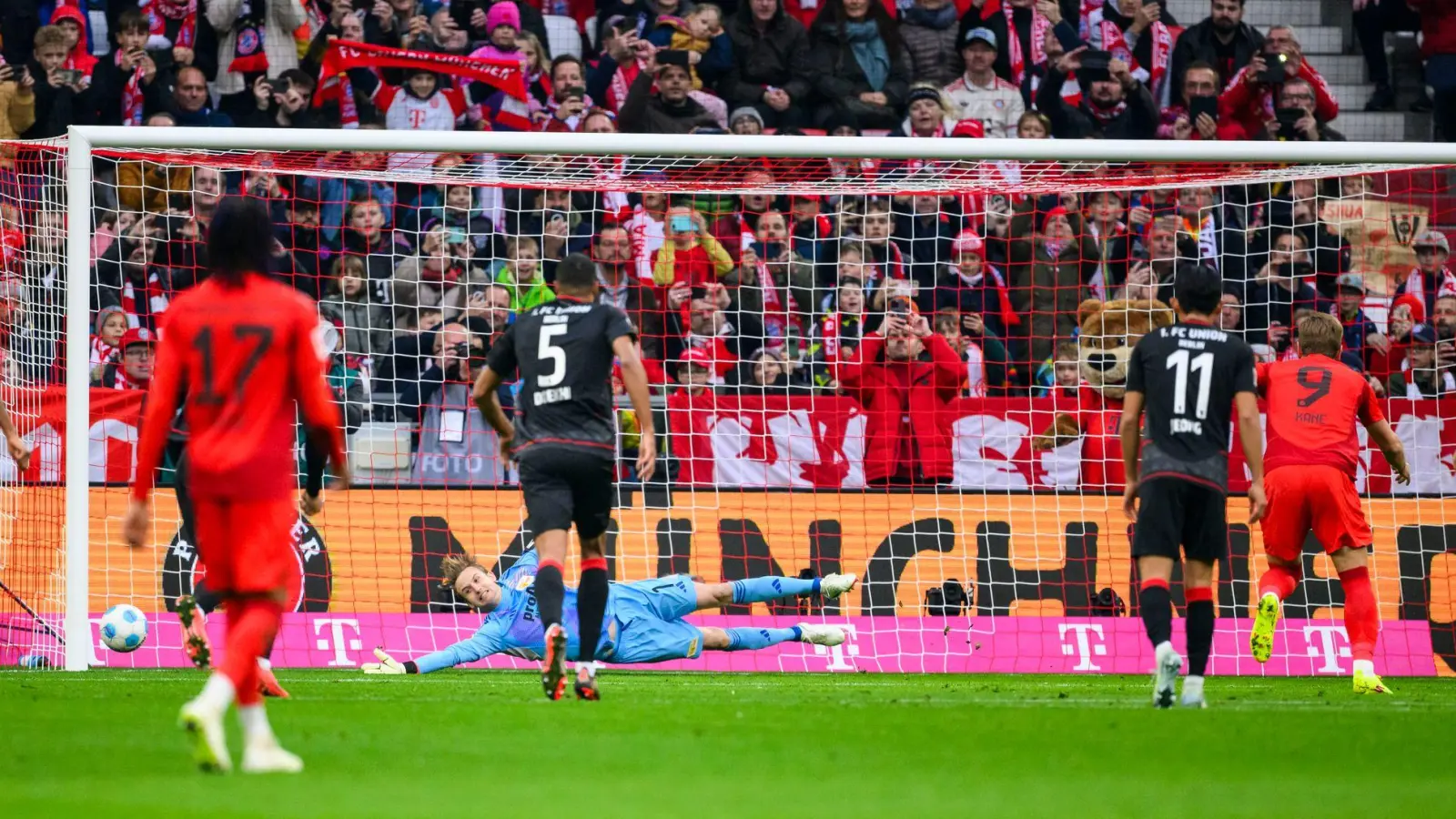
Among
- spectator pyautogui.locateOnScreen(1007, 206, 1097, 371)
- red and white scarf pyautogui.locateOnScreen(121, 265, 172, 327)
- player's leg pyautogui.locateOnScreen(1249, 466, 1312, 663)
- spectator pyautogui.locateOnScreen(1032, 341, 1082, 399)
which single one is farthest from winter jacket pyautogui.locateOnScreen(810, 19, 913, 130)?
player's leg pyautogui.locateOnScreen(1249, 466, 1312, 663)

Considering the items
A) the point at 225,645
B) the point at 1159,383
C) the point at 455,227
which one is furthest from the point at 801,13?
the point at 225,645

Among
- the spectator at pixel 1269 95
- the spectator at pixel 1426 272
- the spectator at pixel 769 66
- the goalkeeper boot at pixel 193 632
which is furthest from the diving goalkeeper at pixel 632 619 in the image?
the spectator at pixel 1269 95

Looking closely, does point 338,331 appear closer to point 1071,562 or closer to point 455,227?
point 455,227

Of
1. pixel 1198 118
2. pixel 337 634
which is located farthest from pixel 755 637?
pixel 1198 118

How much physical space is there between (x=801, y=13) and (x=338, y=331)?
22.6 feet

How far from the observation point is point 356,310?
14.9 m

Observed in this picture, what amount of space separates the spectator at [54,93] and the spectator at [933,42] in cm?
775

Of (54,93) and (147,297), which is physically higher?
(54,93)

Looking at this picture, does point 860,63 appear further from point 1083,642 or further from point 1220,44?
point 1083,642

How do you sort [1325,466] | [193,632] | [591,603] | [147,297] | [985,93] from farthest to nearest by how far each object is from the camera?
[985,93] < [147,297] < [1325,466] < [193,632] < [591,603]

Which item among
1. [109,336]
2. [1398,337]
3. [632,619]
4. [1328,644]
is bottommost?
[1328,644]

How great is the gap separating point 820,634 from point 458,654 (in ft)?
7.83

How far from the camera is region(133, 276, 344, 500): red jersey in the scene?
5.93 meters

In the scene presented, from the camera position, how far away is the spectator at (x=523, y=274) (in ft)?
49.4
